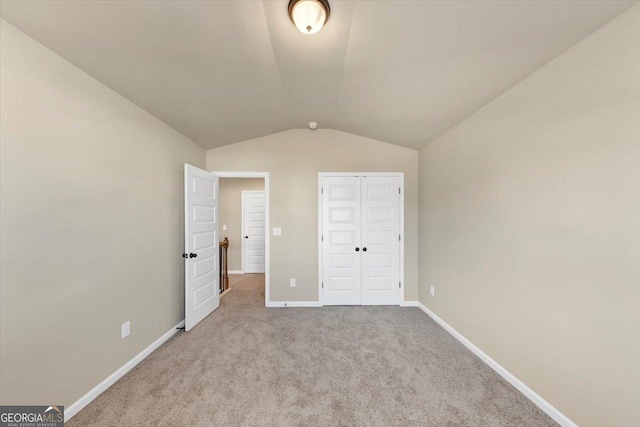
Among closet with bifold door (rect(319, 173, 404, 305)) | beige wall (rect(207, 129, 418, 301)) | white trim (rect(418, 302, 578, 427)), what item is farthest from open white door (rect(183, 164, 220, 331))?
white trim (rect(418, 302, 578, 427))

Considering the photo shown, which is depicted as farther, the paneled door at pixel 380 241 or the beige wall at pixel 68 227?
the paneled door at pixel 380 241

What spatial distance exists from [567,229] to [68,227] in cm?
335

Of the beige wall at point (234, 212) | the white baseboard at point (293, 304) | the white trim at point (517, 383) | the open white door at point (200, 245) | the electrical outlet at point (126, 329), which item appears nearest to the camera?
the white trim at point (517, 383)

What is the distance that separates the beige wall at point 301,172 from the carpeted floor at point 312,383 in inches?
32.3

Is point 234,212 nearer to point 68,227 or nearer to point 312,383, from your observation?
point 68,227

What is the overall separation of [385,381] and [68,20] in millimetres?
3244

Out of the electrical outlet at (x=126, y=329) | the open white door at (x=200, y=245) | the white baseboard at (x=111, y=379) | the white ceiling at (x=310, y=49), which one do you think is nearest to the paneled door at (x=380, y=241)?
the white ceiling at (x=310, y=49)

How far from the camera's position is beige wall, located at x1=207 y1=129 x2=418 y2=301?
3721mm

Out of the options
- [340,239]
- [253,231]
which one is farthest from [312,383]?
[253,231]

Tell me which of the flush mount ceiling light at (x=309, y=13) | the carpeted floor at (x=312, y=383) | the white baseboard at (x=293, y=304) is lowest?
the carpeted floor at (x=312, y=383)

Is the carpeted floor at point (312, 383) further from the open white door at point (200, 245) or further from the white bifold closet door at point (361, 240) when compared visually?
the white bifold closet door at point (361, 240)

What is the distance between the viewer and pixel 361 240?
12.4 feet

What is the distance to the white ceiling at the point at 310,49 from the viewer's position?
1.35m

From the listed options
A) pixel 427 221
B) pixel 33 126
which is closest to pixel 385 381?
pixel 427 221
